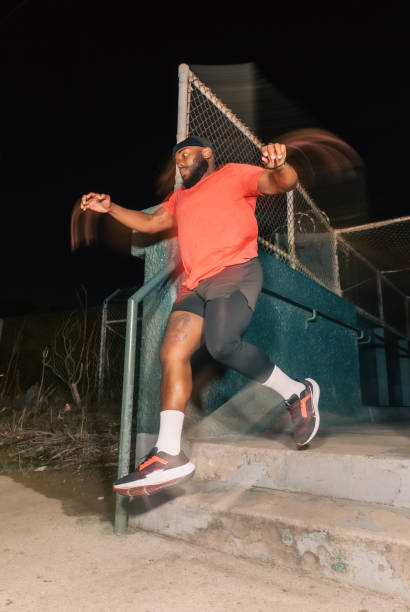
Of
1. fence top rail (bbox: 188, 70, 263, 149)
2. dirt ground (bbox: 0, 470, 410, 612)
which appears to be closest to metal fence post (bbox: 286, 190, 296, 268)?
fence top rail (bbox: 188, 70, 263, 149)

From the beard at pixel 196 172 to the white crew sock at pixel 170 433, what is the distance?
115 cm

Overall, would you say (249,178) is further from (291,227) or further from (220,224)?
(291,227)

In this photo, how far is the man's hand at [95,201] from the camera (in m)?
1.89

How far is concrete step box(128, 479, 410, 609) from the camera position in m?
1.16

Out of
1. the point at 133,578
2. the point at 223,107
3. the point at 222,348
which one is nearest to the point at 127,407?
the point at 222,348

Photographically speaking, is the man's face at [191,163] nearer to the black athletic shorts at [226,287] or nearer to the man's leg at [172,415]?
the black athletic shorts at [226,287]

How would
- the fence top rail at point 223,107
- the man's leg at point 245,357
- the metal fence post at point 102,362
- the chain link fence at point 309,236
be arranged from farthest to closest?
the metal fence post at point 102,362 → the chain link fence at point 309,236 → the fence top rail at point 223,107 → the man's leg at point 245,357

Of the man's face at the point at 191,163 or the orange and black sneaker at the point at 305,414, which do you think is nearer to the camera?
the orange and black sneaker at the point at 305,414

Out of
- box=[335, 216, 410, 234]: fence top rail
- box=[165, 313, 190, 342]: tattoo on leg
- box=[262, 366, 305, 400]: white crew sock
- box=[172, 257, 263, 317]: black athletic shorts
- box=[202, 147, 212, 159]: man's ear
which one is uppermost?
box=[335, 216, 410, 234]: fence top rail

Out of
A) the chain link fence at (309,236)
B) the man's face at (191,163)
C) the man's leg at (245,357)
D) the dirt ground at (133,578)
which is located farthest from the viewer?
the chain link fence at (309,236)

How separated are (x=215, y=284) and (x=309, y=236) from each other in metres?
2.94

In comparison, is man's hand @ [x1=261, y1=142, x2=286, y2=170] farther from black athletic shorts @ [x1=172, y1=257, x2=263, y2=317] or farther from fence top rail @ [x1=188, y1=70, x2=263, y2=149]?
fence top rail @ [x1=188, y1=70, x2=263, y2=149]

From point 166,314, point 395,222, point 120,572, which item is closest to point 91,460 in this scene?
point 166,314

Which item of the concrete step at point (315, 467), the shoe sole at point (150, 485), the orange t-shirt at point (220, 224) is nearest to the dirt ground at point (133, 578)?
the shoe sole at point (150, 485)
